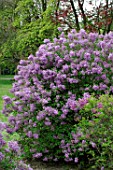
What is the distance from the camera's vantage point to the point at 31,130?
6.11 m

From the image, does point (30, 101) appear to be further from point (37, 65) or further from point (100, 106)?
point (100, 106)

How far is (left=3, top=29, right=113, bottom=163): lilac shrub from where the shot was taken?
594 cm

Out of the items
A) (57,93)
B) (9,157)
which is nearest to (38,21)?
(57,93)

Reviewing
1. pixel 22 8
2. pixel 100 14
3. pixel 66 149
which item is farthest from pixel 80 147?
pixel 22 8

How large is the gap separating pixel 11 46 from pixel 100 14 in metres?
14.9

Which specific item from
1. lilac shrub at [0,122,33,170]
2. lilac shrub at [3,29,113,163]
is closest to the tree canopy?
lilac shrub at [3,29,113,163]

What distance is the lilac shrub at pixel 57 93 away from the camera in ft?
19.5

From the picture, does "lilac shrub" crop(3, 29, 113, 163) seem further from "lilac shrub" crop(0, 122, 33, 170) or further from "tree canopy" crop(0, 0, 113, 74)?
"tree canopy" crop(0, 0, 113, 74)

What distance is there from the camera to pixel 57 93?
19.9 feet

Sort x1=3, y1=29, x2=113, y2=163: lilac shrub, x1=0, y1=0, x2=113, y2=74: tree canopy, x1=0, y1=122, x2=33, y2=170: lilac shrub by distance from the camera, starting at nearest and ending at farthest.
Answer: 1. x1=0, y1=122, x2=33, y2=170: lilac shrub
2. x1=3, y1=29, x2=113, y2=163: lilac shrub
3. x1=0, y1=0, x2=113, y2=74: tree canopy

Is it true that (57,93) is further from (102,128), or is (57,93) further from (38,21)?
(38,21)

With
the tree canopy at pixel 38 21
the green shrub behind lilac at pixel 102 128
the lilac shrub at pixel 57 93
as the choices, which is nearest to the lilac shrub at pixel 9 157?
the green shrub behind lilac at pixel 102 128

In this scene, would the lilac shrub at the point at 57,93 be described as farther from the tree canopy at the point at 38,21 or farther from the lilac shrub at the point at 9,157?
the tree canopy at the point at 38,21

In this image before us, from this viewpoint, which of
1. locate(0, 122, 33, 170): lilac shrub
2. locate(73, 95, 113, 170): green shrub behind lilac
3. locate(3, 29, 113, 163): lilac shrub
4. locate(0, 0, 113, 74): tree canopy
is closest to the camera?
locate(0, 122, 33, 170): lilac shrub
